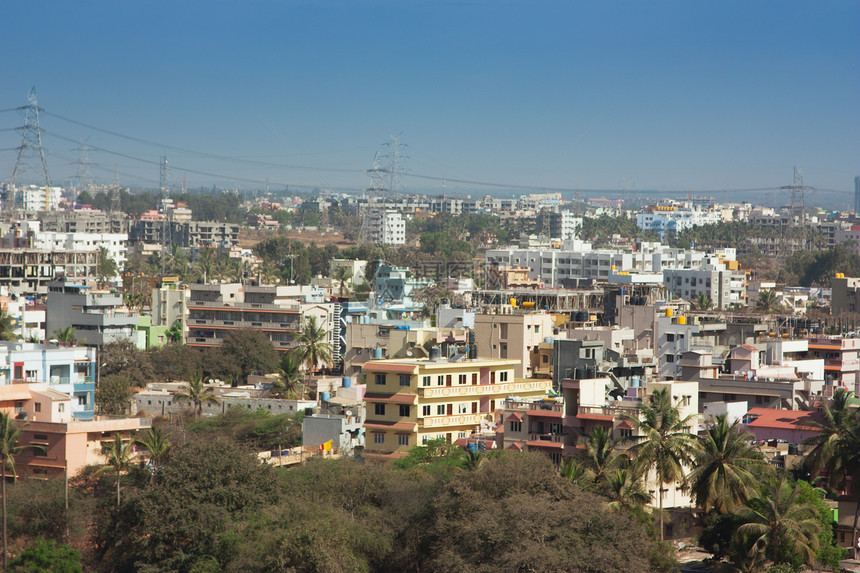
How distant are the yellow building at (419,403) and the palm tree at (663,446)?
8541 mm

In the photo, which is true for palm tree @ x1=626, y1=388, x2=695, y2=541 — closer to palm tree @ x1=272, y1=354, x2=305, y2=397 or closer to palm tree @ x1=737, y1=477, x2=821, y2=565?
palm tree @ x1=737, y1=477, x2=821, y2=565

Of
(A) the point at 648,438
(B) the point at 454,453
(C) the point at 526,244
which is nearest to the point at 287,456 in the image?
(B) the point at 454,453

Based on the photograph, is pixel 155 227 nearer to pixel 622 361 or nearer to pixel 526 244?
pixel 526 244

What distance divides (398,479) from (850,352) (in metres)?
28.2

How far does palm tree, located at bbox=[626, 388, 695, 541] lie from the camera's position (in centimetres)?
2750

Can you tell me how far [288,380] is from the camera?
4803cm

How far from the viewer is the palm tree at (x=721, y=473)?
27703 millimetres

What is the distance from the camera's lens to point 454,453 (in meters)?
33.0

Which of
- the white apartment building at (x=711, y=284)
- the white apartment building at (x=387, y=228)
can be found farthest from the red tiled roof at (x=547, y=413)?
the white apartment building at (x=387, y=228)

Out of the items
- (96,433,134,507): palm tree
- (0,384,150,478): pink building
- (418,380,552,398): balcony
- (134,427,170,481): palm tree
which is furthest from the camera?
(418,380,552,398): balcony

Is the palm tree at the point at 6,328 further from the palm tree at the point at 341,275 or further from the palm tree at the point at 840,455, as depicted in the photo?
the palm tree at the point at 840,455

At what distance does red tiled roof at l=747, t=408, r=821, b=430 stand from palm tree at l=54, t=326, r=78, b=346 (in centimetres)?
2784

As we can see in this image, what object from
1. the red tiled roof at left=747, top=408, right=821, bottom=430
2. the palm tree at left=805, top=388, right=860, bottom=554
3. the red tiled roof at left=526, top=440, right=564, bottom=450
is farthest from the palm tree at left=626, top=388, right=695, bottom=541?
the red tiled roof at left=747, top=408, right=821, bottom=430

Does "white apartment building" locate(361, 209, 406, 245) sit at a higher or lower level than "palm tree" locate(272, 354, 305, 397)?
higher
